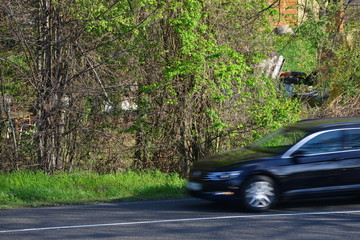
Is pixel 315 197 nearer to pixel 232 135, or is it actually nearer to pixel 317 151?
pixel 317 151

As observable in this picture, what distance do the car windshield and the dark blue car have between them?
3 centimetres

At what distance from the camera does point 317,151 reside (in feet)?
31.6

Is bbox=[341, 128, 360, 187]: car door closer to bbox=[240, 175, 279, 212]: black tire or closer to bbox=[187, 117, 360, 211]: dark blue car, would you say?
bbox=[187, 117, 360, 211]: dark blue car

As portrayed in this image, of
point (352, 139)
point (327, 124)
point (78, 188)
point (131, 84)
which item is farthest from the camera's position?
point (131, 84)

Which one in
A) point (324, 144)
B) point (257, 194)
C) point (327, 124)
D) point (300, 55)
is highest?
point (300, 55)

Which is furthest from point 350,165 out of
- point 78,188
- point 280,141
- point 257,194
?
point 78,188

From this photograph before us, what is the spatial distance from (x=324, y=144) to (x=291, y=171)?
776 millimetres

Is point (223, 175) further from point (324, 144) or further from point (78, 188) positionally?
point (78, 188)

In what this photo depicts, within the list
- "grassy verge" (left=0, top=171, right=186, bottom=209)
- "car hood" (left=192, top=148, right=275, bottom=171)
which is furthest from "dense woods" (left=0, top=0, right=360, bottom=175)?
"car hood" (left=192, top=148, right=275, bottom=171)

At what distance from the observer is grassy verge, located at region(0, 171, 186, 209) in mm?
11375

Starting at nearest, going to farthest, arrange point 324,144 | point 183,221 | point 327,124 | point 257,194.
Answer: point 183,221 < point 257,194 < point 324,144 < point 327,124

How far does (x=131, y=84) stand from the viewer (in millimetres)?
15227

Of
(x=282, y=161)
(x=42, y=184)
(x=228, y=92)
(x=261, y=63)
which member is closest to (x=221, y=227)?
(x=282, y=161)

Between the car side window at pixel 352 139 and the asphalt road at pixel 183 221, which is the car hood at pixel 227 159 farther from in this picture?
the car side window at pixel 352 139
